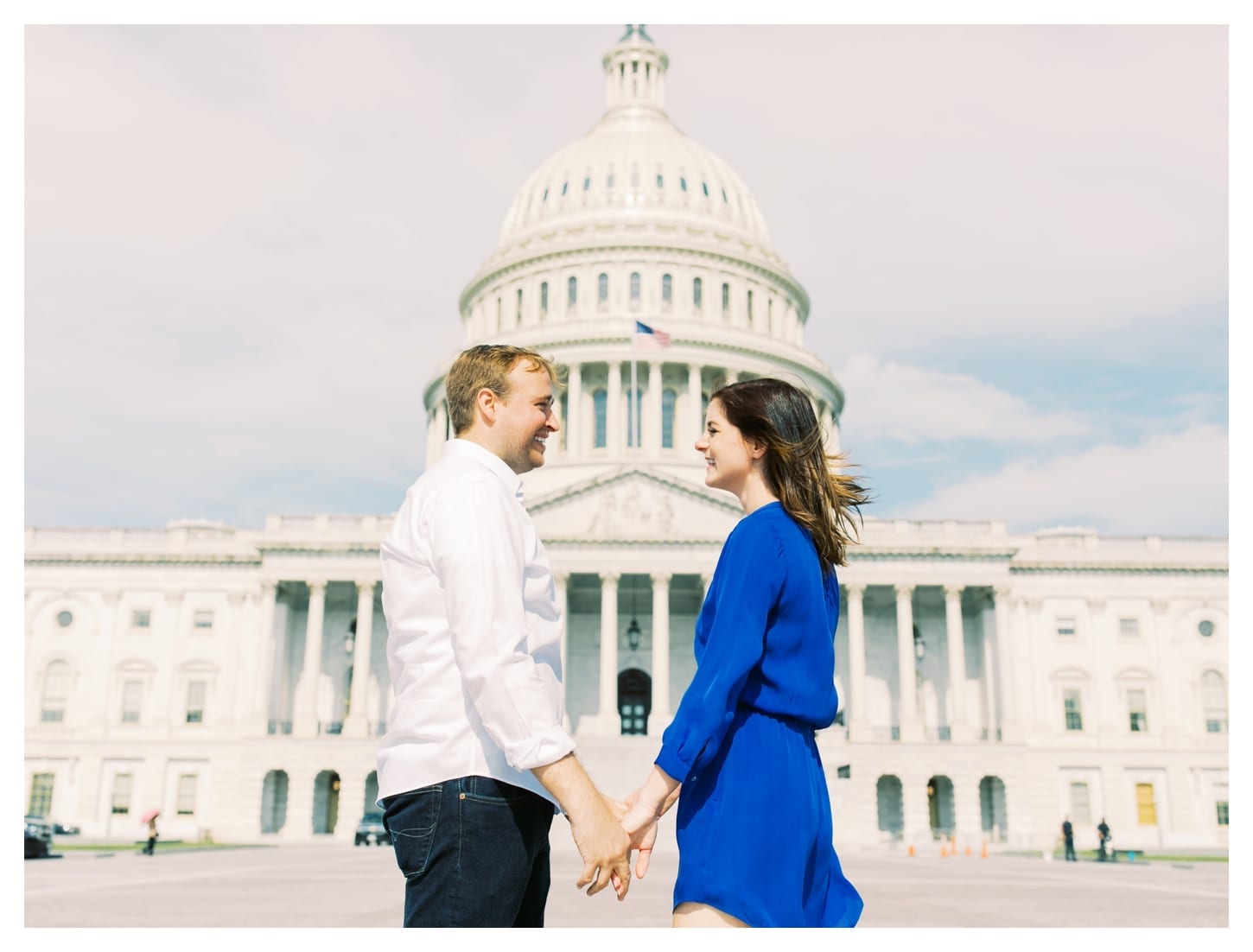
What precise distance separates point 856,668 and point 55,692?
4083cm

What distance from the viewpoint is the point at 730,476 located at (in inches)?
220

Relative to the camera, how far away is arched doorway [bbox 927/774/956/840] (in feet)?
195

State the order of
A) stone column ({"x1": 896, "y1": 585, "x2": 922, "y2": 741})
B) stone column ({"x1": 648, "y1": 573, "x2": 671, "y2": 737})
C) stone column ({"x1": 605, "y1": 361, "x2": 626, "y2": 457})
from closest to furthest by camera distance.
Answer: stone column ({"x1": 648, "y1": 573, "x2": 671, "y2": 737}), stone column ({"x1": 896, "y1": 585, "x2": 922, "y2": 741}), stone column ({"x1": 605, "y1": 361, "x2": 626, "y2": 457})

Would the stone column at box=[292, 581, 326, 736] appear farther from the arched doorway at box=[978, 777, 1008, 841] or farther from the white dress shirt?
the white dress shirt

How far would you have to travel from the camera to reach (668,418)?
7881 centimetres

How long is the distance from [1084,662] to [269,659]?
41.3 meters

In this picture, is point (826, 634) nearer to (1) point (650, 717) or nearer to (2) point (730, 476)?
(2) point (730, 476)

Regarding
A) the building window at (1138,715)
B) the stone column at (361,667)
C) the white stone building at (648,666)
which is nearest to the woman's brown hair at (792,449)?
the white stone building at (648,666)

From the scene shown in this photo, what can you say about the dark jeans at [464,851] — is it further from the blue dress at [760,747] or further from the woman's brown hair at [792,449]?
the woman's brown hair at [792,449]

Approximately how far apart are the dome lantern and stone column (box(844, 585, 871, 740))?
48.4 meters

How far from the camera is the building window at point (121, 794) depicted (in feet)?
206

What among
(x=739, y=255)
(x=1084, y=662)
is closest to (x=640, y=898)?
(x=1084, y=662)

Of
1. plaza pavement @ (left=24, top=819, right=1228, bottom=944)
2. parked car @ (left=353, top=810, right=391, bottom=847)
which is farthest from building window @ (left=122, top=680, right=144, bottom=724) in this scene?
plaza pavement @ (left=24, top=819, right=1228, bottom=944)

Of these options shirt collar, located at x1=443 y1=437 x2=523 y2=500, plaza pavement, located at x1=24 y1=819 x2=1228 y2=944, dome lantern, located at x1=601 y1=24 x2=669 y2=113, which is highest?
dome lantern, located at x1=601 y1=24 x2=669 y2=113
